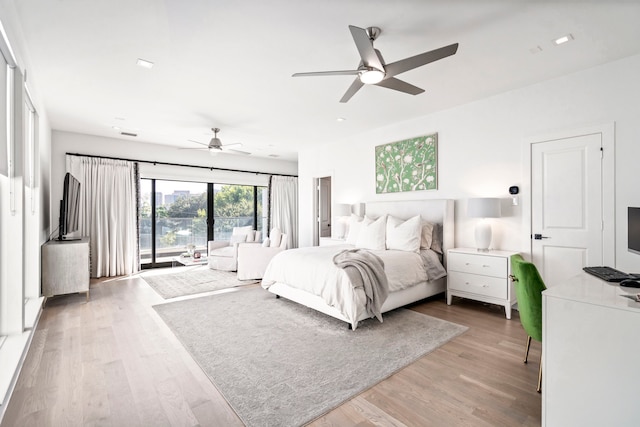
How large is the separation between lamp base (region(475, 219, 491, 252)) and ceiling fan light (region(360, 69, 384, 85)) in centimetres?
241

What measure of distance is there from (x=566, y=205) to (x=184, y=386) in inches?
159

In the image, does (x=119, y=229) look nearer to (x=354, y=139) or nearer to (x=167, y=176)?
(x=167, y=176)

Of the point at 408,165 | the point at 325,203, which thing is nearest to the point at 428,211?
the point at 408,165

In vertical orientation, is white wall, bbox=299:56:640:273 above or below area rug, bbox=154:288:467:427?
above

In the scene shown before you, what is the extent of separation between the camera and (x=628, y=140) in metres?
2.96

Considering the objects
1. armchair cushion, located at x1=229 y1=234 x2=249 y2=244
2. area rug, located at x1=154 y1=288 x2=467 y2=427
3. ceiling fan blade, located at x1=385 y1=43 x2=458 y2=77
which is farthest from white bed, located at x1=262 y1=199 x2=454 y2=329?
armchair cushion, located at x1=229 y1=234 x2=249 y2=244

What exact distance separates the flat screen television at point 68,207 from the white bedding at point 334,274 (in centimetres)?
288

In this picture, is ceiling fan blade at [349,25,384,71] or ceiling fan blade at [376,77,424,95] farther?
ceiling fan blade at [376,77,424,95]

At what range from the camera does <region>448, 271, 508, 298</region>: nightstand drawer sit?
3.52 meters

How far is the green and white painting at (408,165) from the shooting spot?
181 inches

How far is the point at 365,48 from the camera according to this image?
214 centimetres

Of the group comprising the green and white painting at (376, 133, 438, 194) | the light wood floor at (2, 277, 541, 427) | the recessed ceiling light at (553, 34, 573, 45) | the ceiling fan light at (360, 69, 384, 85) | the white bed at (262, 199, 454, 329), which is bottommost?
the light wood floor at (2, 277, 541, 427)

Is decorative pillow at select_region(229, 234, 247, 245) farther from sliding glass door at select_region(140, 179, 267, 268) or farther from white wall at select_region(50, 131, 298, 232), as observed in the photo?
white wall at select_region(50, 131, 298, 232)

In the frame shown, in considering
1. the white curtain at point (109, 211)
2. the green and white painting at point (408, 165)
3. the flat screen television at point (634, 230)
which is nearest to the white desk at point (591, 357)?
the flat screen television at point (634, 230)
